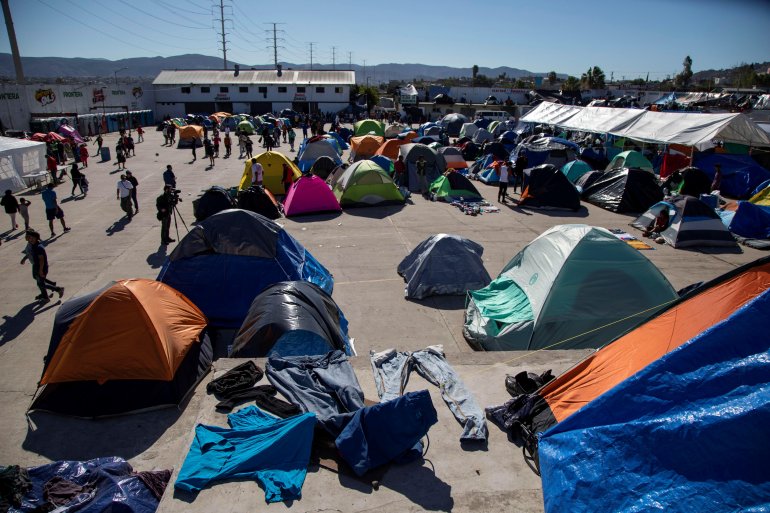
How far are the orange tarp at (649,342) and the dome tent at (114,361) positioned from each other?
4.56 m

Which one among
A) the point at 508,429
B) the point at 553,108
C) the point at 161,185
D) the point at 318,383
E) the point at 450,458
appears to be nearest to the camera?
the point at 450,458

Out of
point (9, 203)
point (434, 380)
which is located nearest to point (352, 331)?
point (434, 380)

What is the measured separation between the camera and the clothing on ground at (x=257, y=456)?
4.29m

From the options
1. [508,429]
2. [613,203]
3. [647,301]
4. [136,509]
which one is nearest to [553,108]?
[613,203]

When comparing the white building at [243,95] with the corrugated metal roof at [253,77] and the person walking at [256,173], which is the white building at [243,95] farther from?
the person walking at [256,173]

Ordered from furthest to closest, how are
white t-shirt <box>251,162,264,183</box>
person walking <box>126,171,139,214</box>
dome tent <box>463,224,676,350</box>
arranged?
white t-shirt <box>251,162,264,183</box> < person walking <box>126,171,139,214</box> < dome tent <box>463,224,676,350</box>

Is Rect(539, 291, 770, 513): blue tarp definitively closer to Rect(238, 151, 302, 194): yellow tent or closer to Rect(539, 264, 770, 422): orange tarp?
Rect(539, 264, 770, 422): orange tarp

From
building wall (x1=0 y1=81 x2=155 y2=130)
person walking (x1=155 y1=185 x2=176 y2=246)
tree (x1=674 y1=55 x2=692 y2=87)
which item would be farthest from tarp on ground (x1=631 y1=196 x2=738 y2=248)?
tree (x1=674 y1=55 x2=692 y2=87)

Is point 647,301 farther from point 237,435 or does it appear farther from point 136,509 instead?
point 136,509

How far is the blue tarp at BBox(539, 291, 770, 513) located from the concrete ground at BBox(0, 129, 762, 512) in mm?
640

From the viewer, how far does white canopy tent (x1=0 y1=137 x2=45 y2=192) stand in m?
18.0

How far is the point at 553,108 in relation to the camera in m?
31.1

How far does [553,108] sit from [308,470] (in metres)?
31.2

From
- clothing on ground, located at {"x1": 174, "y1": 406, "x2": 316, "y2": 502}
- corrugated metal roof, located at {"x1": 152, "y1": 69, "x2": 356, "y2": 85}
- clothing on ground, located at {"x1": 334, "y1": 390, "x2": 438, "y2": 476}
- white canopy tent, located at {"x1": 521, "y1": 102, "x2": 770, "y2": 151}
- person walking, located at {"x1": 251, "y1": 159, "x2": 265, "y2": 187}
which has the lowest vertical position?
clothing on ground, located at {"x1": 174, "y1": 406, "x2": 316, "y2": 502}
